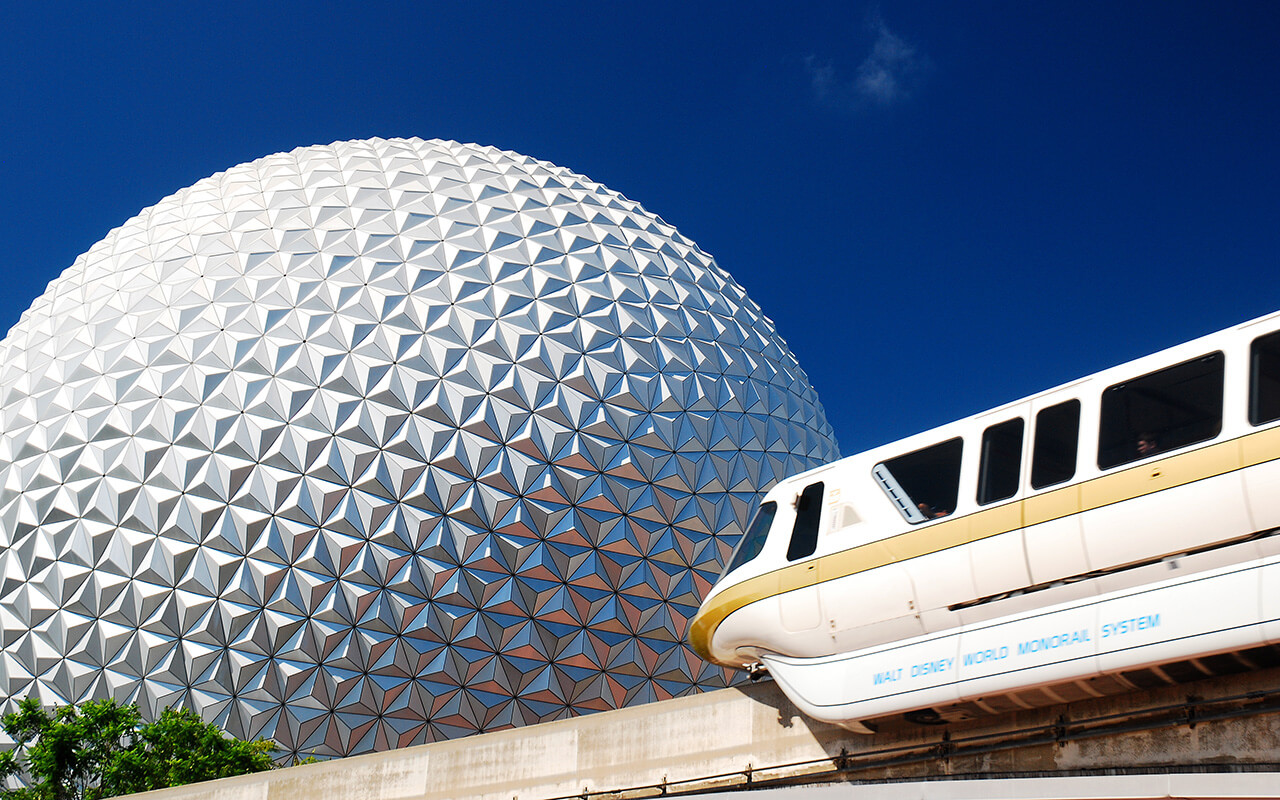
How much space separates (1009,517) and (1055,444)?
688 mm

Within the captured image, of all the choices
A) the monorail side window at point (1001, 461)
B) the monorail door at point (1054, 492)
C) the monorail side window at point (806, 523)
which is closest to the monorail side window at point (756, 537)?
the monorail side window at point (806, 523)

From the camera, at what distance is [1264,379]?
7.04 m

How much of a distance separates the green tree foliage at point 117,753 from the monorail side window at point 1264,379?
16.3 m

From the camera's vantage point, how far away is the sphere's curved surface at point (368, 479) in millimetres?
19625

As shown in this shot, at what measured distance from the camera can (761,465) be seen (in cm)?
2344

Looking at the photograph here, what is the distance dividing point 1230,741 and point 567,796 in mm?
6285

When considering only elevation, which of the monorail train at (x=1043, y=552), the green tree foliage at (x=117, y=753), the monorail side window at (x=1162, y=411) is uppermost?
the monorail side window at (x=1162, y=411)

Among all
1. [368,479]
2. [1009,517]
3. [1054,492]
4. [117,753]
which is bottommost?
[117,753]

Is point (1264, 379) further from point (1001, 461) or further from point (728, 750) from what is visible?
point (728, 750)

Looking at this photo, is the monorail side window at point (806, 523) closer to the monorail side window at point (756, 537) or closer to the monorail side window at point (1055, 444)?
the monorail side window at point (756, 537)

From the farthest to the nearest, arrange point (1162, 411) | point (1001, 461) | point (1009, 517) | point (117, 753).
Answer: point (117, 753)
point (1001, 461)
point (1009, 517)
point (1162, 411)

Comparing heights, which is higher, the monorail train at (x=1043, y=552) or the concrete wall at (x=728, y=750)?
the monorail train at (x=1043, y=552)

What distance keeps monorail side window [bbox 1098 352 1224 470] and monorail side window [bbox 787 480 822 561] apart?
8.84 feet

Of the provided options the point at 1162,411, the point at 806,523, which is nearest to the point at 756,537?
the point at 806,523
